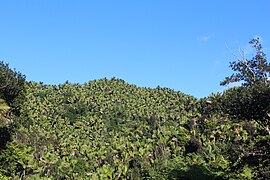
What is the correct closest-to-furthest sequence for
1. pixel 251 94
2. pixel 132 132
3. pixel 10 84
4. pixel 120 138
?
pixel 251 94 → pixel 10 84 → pixel 120 138 → pixel 132 132

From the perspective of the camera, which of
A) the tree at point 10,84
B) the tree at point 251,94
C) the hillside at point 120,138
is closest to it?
the tree at point 251,94

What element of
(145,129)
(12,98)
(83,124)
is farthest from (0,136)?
(83,124)

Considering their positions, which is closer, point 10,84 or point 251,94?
point 251,94

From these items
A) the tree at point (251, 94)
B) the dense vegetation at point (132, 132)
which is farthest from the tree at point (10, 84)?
the tree at point (251, 94)

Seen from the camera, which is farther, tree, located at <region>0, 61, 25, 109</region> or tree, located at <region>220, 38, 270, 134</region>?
tree, located at <region>0, 61, 25, 109</region>

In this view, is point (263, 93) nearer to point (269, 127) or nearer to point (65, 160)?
point (269, 127)

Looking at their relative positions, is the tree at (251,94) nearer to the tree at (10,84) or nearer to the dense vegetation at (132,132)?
the dense vegetation at (132,132)

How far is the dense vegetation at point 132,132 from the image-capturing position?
1850cm

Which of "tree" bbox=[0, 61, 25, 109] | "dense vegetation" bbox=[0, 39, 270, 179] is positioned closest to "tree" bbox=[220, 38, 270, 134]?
"dense vegetation" bbox=[0, 39, 270, 179]

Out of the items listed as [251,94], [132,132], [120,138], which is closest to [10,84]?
[251,94]

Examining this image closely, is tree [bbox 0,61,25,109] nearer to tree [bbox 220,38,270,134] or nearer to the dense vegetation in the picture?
the dense vegetation

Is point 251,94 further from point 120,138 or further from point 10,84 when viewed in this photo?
point 120,138

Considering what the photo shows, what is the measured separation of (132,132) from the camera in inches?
3883

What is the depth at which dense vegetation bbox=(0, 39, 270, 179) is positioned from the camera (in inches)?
728
